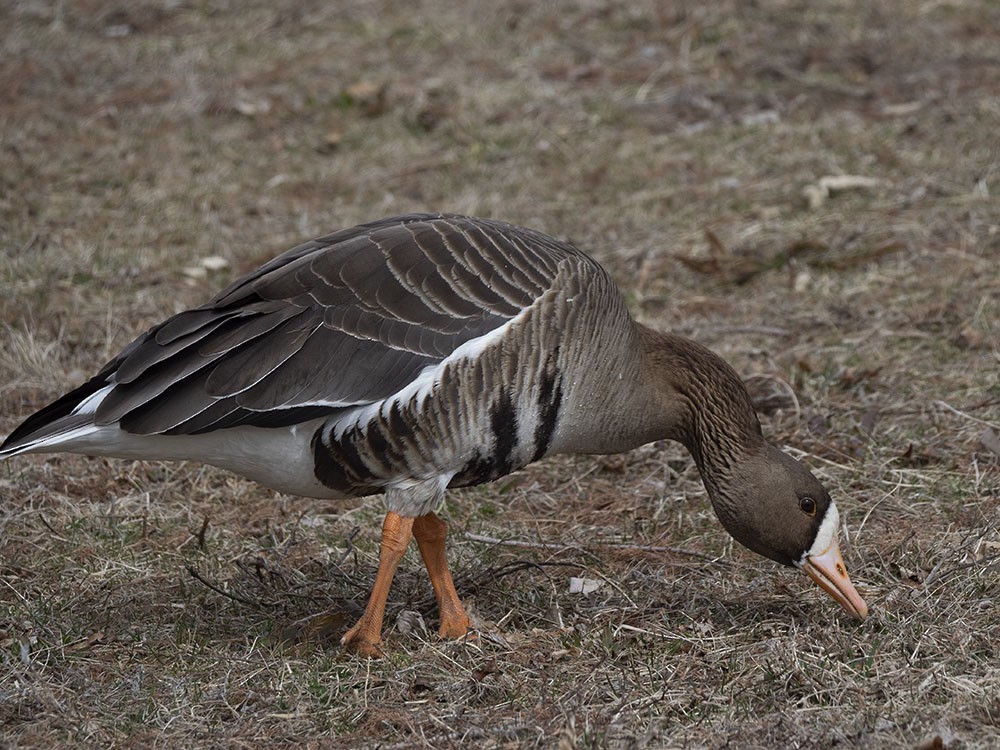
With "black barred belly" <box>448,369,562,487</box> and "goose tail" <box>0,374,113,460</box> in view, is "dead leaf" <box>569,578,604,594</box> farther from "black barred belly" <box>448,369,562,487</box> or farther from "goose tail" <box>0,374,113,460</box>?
"goose tail" <box>0,374,113,460</box>

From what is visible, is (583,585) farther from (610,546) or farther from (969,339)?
(969,339)

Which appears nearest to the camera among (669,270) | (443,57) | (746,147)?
(669,270)

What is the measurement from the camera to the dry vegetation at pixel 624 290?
4273mm

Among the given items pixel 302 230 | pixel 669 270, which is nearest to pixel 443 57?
pixel 302 230

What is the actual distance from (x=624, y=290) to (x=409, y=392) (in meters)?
4.05

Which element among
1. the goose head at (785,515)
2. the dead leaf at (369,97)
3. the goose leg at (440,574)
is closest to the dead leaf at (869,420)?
the goose head at (785,515)

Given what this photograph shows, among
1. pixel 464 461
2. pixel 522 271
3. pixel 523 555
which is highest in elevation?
pixel 522 271

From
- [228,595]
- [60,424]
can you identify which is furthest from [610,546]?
[60,424]

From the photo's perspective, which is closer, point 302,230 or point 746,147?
point 302,230

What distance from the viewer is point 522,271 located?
473 cm

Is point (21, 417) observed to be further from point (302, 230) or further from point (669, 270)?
point (669, 270)

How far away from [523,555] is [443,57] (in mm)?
7968

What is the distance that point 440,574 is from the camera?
5012 millimetres

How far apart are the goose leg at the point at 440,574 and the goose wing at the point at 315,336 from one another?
0.73m
